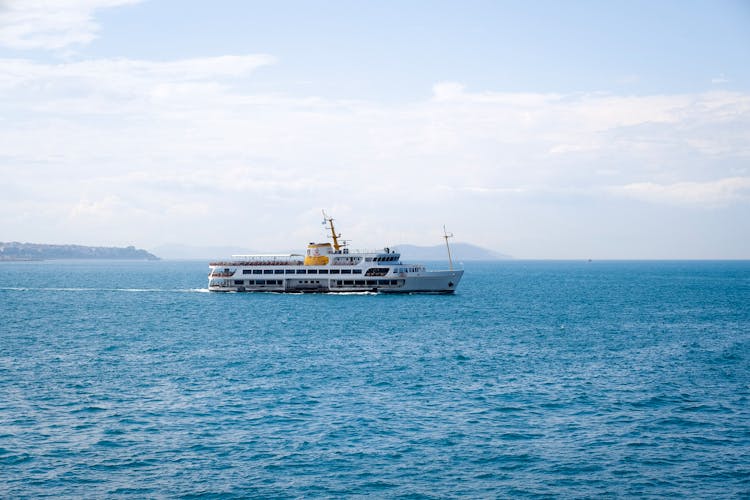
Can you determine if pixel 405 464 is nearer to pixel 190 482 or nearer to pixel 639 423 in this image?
pixel 190 482

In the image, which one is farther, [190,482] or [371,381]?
[371,381]

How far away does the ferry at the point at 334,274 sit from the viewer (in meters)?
135

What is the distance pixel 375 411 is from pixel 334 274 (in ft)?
306

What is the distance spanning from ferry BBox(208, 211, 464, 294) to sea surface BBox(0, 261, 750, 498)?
149ft

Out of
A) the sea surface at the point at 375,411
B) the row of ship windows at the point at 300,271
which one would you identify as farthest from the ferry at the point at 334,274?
the sea surface at the point at 375,411

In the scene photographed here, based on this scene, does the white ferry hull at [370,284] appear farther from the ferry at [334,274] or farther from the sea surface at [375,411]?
the sea surface at [375,411]

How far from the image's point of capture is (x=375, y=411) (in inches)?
1727

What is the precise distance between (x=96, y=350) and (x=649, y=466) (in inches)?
2115

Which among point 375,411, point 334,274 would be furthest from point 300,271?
point 375,411

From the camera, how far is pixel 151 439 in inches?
1485

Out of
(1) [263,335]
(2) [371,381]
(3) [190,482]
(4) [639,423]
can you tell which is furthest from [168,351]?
(4) [639,423]

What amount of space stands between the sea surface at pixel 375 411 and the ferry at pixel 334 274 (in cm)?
4550

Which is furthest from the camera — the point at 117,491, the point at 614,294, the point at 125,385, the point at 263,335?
the point at 614,294

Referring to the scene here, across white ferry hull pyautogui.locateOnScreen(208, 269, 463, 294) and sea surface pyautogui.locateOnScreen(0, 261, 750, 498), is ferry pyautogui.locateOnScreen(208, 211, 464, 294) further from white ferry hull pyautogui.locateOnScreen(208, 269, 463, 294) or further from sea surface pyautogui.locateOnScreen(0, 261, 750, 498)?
sea surface pyautogui.locateOnScreen(0, 261, 750, 498)
